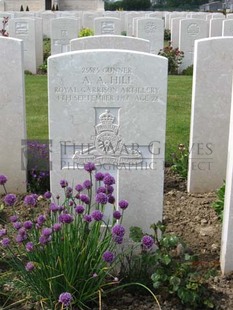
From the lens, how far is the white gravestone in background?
3.37m

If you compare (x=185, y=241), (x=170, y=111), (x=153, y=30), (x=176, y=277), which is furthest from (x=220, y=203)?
(x=153, y=30)

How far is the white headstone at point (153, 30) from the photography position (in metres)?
13.0

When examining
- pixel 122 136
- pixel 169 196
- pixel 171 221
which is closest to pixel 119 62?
pixel 122 136

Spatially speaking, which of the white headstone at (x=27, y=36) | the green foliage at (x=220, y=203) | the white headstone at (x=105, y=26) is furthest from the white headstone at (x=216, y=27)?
the green foliage at (x=220, y=203)

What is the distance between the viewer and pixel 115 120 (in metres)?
3.47

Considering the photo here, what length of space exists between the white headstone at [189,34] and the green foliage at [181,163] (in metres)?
8.00

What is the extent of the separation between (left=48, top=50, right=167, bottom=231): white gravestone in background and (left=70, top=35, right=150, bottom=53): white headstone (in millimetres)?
1984

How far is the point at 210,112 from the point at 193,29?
344 inches

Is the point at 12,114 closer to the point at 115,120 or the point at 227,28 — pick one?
the point at 115,120

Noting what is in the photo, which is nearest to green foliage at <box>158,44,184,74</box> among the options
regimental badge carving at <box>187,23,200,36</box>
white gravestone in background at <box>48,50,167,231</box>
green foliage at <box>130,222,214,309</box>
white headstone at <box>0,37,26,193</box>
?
regimental badge carving at <box>187,23,200,36</box>

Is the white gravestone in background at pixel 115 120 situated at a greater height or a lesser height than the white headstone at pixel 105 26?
lesser

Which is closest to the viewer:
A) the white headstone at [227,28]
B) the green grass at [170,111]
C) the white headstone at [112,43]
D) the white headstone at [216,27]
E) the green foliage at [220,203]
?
the green foliage at [220,203]

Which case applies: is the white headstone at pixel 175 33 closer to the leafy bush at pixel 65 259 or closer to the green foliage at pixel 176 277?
the green foliage at pixel 176 277

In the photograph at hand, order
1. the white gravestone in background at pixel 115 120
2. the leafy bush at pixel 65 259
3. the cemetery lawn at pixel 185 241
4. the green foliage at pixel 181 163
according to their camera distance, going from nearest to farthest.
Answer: the leafy bush at pixel 65 259 → the cemetery lawn at pixel 185 241 → the white gravestone in background at pixel 115 120 → the green foliage at pixel 181 163
